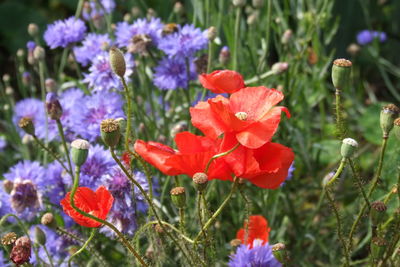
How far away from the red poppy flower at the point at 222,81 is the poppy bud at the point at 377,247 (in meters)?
0.33

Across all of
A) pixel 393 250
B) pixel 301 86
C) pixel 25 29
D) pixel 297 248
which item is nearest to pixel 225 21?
pixel 301 86

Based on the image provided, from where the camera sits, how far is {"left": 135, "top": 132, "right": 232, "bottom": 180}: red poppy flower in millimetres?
930

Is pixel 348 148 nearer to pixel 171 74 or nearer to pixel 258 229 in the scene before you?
pixel 258 229

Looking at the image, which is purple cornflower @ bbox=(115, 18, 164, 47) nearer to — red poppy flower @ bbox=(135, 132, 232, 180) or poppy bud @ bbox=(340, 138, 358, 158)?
red poppy flower @ bbox=(135, 132, 232, 180)

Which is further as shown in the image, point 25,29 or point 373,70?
point 25,29

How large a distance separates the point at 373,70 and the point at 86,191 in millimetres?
1781

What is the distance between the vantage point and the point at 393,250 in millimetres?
1025

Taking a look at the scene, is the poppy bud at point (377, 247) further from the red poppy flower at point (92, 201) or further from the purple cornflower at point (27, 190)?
the purple cornflower at point (27, 190)

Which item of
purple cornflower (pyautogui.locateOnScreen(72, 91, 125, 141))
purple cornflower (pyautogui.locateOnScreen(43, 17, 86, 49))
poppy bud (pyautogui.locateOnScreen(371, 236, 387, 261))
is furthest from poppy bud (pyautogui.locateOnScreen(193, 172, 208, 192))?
purple cornflower (pyautogui.locateOnScreen(43, 17, 86, 49))

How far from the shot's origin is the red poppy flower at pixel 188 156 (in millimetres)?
930

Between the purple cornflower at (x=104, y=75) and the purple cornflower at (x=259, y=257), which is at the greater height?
the purple cornflower at (x=104, y=75)

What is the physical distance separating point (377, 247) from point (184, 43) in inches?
26.9

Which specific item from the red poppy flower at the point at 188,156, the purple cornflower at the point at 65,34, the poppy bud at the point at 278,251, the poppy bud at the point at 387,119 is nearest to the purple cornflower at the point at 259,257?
the poppy bud at the point at 278,251

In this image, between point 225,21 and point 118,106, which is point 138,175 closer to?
point 118,106
